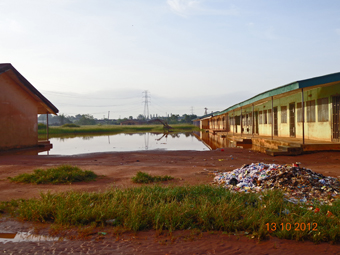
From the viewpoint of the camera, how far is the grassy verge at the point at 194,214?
3988 mm

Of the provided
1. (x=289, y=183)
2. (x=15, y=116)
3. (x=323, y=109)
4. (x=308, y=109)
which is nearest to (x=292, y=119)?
(x=308, y=109)

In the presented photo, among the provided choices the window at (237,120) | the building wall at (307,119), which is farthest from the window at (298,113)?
the window at (237,120)

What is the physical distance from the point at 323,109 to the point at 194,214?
11039 mm

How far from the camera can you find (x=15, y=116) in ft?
50.8

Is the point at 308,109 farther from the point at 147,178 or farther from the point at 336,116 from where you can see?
the point at 147,178

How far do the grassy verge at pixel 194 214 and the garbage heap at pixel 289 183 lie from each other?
82 centimetres

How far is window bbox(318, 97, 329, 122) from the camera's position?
12.9 metres

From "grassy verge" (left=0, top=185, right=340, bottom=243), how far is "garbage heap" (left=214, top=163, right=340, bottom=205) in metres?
0.82

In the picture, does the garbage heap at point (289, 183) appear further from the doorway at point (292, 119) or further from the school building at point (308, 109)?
the doorway at point (292, 119)

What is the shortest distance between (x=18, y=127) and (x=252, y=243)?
49.8 feet

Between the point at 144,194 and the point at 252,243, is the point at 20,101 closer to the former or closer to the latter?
the point at 144,194

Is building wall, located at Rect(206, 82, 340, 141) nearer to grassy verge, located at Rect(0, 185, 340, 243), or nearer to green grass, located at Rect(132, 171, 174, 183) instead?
green grass, located at Rect(132, 171, 174, 183)

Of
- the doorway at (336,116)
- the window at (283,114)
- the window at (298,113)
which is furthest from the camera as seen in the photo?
the window at (283,114)

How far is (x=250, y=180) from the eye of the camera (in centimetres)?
679
